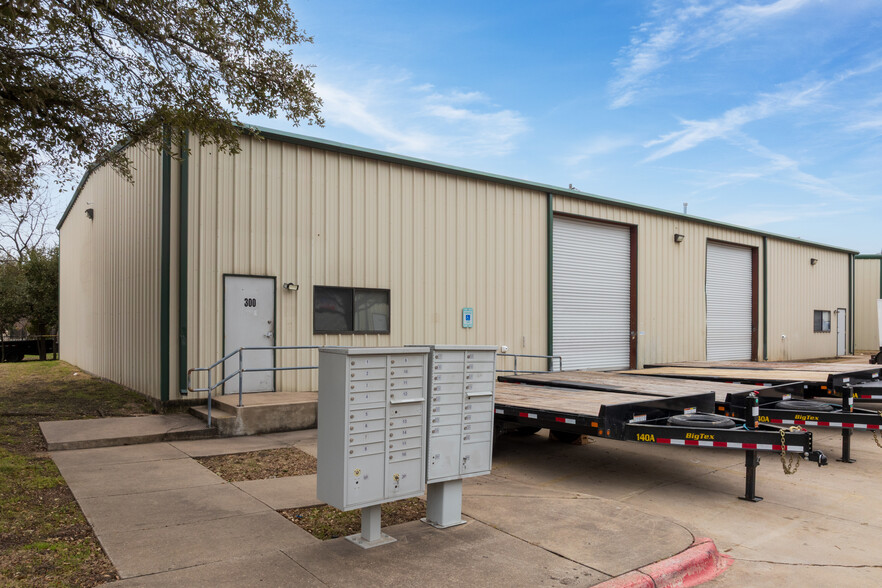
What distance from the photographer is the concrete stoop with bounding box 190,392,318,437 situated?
370 inches

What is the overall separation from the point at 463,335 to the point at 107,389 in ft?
25.5

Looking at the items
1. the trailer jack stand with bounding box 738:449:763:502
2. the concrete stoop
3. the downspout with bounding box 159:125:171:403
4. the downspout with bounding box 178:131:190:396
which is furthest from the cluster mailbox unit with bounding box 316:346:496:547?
the downspout with bounding box 159:125:171:403

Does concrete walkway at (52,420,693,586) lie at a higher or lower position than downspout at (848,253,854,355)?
lower

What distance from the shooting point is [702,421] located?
22.0 ft

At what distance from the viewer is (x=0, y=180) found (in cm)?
1044

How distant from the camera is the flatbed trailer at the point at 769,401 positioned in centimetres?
781

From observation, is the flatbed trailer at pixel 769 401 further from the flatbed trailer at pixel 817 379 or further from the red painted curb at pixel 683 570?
the red painted curb at pixel 683 570

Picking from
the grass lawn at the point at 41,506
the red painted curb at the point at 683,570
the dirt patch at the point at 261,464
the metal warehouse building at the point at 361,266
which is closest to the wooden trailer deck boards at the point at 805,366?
the metal warehouse building at the point at 361,266

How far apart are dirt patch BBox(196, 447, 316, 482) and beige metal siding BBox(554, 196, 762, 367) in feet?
37.4

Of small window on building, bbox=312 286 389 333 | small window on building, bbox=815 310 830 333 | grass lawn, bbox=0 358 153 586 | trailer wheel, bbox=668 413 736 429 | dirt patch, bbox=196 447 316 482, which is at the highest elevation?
small window on building, bbox=312 286 389 333

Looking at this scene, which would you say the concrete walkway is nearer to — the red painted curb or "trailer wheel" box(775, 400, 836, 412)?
the red painted curb

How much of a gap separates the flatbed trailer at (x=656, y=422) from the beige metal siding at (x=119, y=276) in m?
6.77

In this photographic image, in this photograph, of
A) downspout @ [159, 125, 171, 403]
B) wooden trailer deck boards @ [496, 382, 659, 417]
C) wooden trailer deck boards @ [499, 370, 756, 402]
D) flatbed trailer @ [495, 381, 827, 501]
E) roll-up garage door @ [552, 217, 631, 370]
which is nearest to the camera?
flatbed trailer @ [495, 381, 827, 501]

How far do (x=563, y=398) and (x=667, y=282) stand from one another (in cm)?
1280
